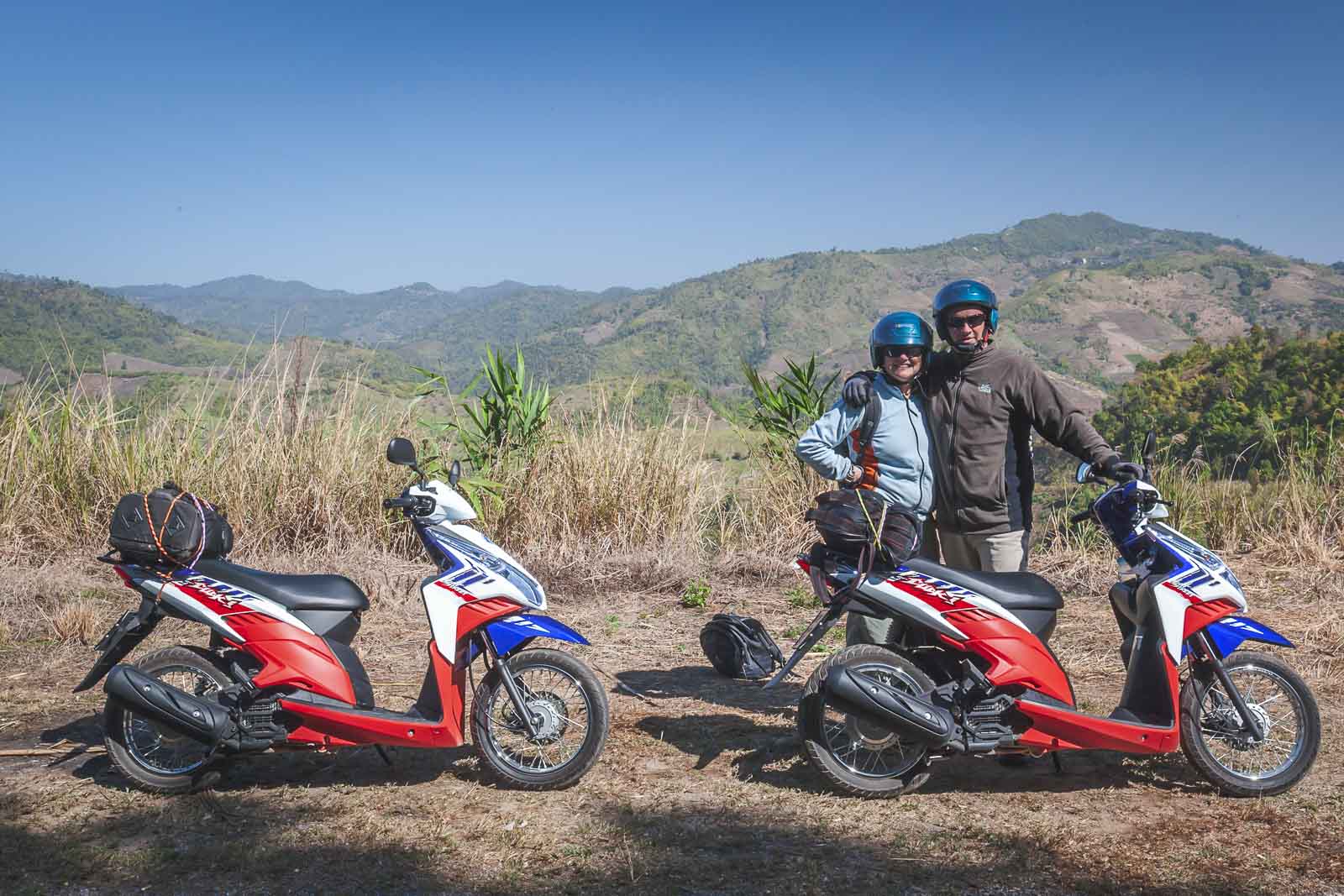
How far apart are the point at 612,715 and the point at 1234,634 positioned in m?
2.59

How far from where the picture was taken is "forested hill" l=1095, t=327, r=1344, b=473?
70.0ft

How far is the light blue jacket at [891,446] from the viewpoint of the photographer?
3803 mm

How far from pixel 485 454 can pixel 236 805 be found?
4.77 m

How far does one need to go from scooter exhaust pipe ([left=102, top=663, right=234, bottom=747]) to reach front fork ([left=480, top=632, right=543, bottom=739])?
3.19 ft

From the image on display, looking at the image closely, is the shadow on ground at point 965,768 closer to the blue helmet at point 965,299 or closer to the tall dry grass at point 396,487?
the blue helmet at point 965,299

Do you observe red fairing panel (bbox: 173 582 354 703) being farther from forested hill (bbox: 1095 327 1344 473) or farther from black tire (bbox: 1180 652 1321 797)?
forested hill (bbox: 1095 327 1344 473)

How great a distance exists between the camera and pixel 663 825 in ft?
10.6

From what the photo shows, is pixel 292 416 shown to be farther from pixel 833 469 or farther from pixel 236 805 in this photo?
pixel 833 469

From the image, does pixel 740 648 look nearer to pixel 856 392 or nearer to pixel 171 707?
pixel 856 392

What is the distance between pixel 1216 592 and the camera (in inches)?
134

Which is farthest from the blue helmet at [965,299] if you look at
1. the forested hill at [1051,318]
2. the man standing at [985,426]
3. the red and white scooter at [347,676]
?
the forested hill at [1051,318]

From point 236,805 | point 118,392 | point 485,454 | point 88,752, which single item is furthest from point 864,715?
point 118,392

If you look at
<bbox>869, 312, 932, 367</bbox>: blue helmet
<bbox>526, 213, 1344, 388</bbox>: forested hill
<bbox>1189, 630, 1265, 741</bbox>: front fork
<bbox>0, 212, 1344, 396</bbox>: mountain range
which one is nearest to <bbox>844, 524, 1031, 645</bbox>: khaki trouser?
<bbox>1189, 630, 1265, 741</bbox>: front fork

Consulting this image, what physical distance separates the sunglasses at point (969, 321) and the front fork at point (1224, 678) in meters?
1.43
